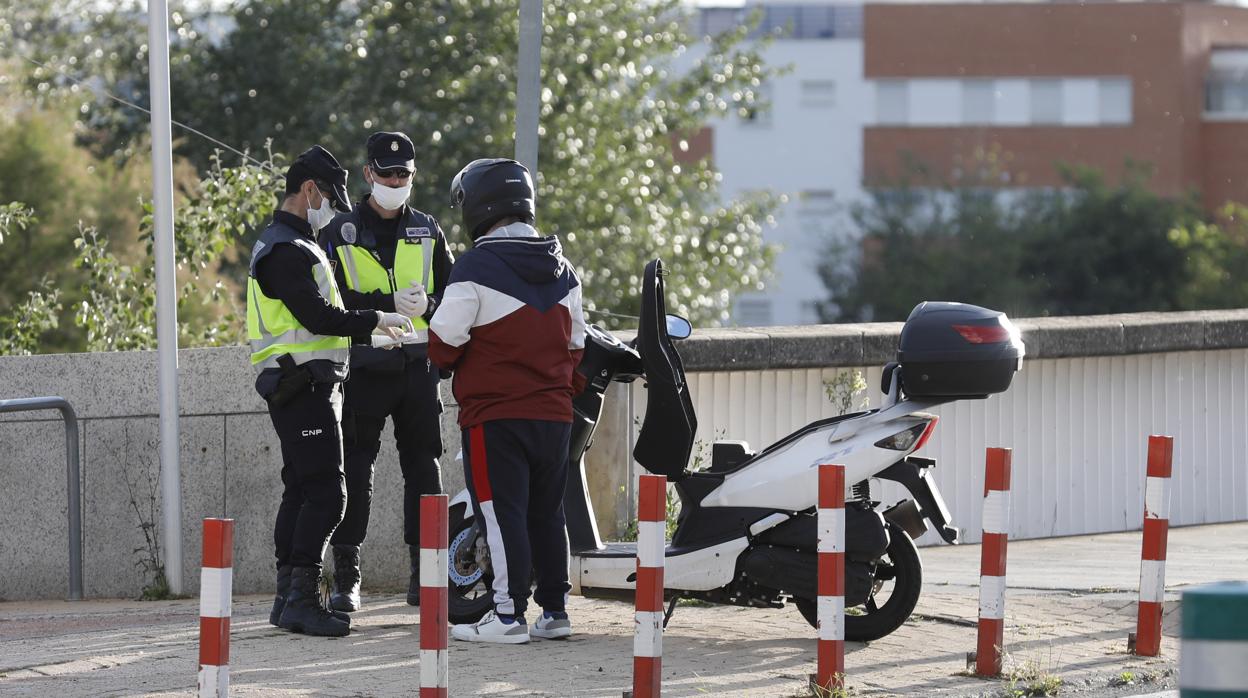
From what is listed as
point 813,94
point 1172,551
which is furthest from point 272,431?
point 813,94

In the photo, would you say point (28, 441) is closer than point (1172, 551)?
Yes

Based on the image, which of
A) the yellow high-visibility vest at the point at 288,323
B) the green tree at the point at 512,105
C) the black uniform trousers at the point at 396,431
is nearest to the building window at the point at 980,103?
the green tree at the point at 512,105

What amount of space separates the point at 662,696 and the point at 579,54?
20.5m

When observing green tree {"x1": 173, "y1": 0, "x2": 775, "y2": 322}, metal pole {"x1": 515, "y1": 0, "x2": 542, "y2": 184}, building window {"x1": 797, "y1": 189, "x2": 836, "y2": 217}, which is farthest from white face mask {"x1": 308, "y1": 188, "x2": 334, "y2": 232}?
building window {"x1": 797, "y1": 189, "x2": 836, "y2": 217}

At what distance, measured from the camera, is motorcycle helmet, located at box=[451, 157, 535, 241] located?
271 inches

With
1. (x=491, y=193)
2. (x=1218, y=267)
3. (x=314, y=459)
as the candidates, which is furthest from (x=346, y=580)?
(x=1218, y=267)

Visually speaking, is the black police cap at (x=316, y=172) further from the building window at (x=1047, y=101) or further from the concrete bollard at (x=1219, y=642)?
the building window at (x=1047, y=101)

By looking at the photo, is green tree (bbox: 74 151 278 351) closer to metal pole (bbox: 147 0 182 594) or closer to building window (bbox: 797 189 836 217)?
metal pole (bbox: 147 0 182 594)

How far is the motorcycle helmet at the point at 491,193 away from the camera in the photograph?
6.89m

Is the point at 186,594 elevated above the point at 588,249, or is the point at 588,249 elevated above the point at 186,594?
the point at 588,249

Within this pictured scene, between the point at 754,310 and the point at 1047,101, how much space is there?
15095 millimetres

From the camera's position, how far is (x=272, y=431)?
8.76m

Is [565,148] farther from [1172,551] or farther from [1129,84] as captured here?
[1129,84]

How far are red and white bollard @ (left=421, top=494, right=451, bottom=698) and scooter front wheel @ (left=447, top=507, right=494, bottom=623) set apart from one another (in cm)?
199
